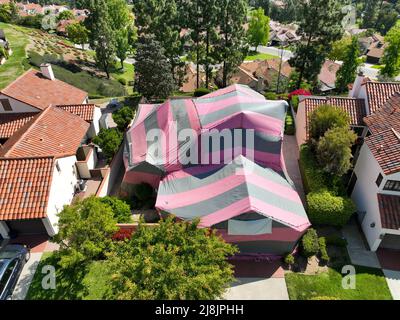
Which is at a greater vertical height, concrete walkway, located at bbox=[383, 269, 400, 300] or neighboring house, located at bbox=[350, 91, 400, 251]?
neighboring house, located at bbox=[350, 91, 400, 251]

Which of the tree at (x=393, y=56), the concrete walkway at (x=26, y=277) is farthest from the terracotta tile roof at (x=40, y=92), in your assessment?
the tree at (x=393, y=56)

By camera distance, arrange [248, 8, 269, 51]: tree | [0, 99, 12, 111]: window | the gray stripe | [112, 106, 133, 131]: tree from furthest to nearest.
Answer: [248, 8, 269, 51]: tree, [112, 106, 133, 131]: tree, [0, 99, 12, 111]: window, the gray stripe

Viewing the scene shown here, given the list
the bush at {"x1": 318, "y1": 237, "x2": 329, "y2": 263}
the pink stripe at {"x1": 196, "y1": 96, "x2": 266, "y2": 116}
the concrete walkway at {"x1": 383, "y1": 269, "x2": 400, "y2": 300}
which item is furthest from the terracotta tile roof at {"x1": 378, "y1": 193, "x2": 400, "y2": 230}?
the pink stripe at {"x1": 196, "y1": 96, "x2": 266, "y2": 116}

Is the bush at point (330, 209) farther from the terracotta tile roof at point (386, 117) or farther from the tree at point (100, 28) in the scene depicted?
the tree at point (100, 28)

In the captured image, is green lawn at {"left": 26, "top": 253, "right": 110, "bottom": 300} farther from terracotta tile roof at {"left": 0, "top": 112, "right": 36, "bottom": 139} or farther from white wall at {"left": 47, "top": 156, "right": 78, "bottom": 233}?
terracotta tile roof at {"left": 0, "top": 112, "right": 36, "bottom": 139}

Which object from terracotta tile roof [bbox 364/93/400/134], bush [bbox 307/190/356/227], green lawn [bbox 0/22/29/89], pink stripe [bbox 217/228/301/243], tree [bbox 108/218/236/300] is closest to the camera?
tree [bbox 108/218/236/300]

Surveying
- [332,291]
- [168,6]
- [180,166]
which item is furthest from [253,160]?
[168,6]
